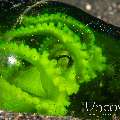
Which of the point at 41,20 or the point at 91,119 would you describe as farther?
the point at 91,119

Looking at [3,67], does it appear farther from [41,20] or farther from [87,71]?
[87,71]

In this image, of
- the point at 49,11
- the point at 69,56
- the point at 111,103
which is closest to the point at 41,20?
the point at 49,11

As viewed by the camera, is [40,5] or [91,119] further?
[91,119]

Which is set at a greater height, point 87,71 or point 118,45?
point 118,45

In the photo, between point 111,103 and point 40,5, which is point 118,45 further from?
point 40,5

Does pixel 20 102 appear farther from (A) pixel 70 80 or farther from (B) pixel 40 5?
(B) pixel 40 5

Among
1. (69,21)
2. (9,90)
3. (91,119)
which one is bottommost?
(91,119)

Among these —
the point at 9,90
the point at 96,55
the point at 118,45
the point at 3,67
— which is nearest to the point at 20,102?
the point at 9,90

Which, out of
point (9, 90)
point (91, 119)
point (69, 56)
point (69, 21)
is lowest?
point (91, 119)

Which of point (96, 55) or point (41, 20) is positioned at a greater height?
point (41, 20)
